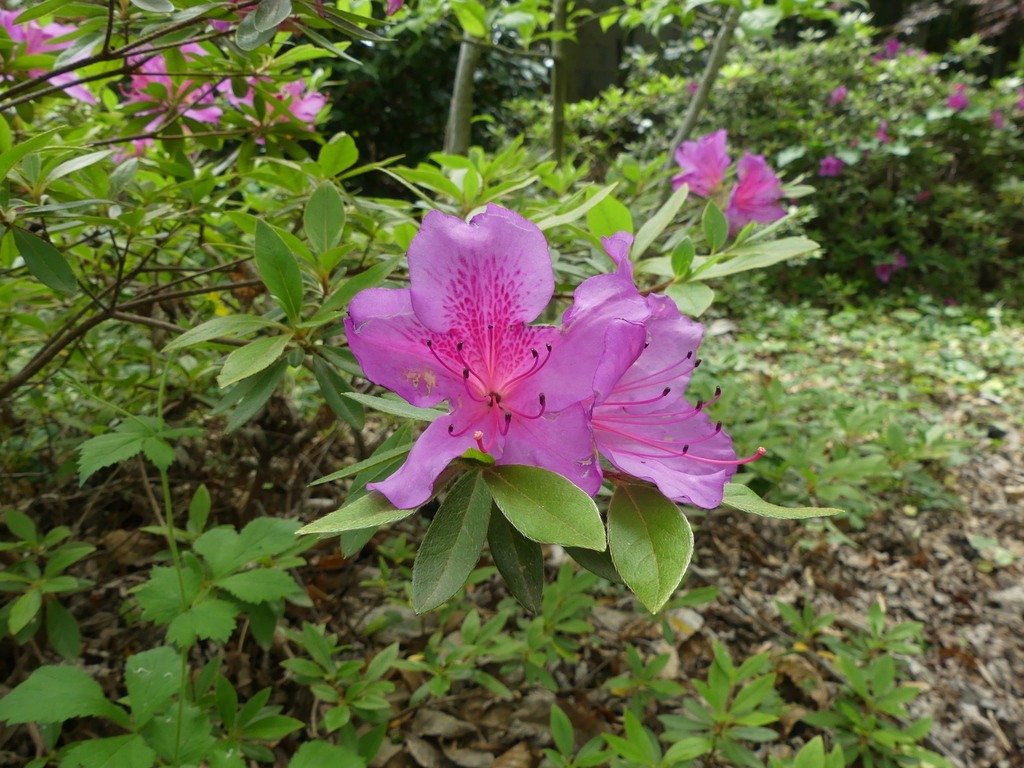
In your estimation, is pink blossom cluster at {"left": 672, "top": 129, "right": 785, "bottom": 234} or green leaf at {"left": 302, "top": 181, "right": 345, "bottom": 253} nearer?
green leaf at {"left": 302, "top": 181, "right": 345, "bottom": 253}

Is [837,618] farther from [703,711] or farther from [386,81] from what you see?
[386,81]

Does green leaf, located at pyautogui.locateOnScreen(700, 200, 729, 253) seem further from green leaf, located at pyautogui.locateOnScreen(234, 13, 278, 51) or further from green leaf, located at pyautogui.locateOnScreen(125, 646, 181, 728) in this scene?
green leaf, located at pyautogui.locateOnScreen(125, 646, 181, 728)

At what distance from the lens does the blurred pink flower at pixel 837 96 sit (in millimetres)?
5188

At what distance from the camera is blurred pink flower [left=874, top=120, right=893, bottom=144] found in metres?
5.08

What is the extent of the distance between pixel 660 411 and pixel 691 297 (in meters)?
0.23

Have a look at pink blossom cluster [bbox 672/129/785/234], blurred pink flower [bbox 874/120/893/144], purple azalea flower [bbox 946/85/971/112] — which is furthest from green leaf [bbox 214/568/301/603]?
purple azalea flower [bbox 946/85/971/112]

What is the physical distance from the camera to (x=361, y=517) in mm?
484

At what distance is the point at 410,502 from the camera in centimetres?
49

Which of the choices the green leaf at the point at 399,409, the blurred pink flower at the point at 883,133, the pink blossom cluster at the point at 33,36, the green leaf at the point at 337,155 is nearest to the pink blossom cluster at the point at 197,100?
the pink blossom cluster at the point at 33,36

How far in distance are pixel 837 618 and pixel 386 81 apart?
15.9 feet

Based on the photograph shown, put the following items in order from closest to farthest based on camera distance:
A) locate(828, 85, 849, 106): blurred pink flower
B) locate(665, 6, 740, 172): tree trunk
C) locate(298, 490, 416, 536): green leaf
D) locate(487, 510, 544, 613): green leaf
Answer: locate(298, 490, 416, 536): green leaf → locate(487, 510, 544, 613): green leaf → locate(665, 6, 740, 172): tree trunk → locate(828, 85, 849, 106): blurred pink flower

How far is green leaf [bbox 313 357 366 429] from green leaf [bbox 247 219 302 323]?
81 millimetres

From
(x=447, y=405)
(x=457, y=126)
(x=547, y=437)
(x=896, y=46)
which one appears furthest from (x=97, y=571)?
(x=896, y=46)

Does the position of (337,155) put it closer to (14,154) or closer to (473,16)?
(14,154)
